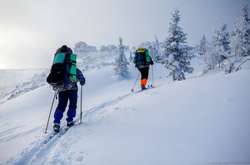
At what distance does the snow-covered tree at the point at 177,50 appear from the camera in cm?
2036

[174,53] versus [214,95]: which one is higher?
[174,53]

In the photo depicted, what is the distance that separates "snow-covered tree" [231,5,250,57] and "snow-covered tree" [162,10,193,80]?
22399 mm

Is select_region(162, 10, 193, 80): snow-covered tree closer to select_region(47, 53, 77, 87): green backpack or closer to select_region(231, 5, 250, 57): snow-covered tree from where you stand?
select_region(47, 53, 77, 87): green backpack

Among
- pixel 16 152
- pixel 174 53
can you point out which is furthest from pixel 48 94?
pixel 16 152

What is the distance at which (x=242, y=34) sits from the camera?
34.8 meters

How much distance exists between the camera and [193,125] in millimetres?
3578

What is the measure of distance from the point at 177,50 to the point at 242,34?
24469 mm

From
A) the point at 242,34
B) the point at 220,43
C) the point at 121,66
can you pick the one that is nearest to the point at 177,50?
the point at 121,66

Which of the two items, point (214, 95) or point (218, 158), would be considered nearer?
point (218, 158)

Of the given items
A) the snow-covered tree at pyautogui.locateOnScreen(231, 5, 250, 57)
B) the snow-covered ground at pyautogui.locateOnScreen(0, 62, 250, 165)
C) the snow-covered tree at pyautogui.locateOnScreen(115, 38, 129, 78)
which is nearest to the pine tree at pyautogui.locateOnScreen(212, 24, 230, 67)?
the snow-covered tree at pyautogui.locateOnScreen(231, 5, 250, 57)

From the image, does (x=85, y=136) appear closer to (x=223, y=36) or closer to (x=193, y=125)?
(x=193, y=125)

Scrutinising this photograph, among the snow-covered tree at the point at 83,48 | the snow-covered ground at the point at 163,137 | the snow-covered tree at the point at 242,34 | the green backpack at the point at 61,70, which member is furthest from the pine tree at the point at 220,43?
the snow-covered tree at the point at 83,48

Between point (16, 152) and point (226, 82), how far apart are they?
697 centimetres

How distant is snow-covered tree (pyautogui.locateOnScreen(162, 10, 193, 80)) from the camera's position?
66.8 ft
